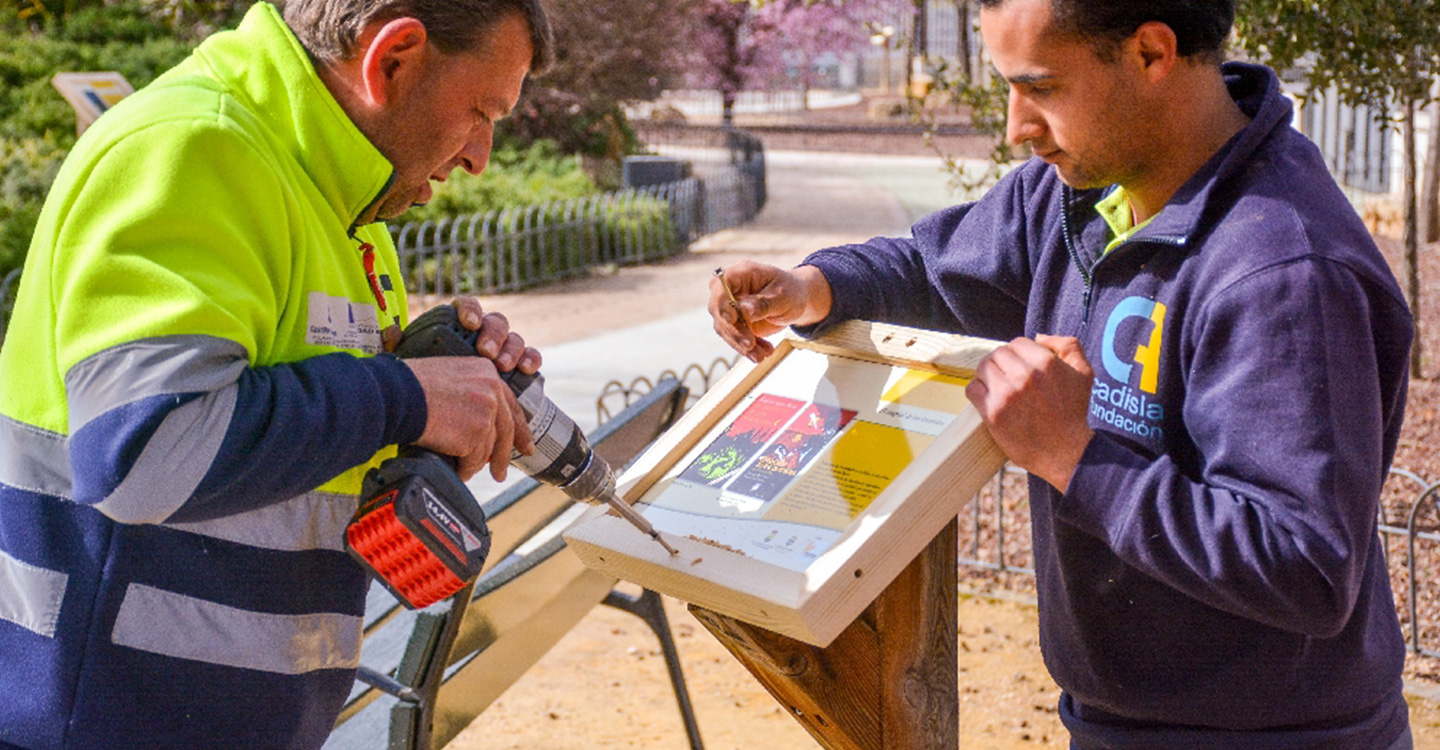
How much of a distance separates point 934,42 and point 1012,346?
6219 centimetres

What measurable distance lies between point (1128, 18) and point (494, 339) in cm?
99

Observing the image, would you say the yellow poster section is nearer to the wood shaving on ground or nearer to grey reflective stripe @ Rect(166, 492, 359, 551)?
the wood shaving on ground

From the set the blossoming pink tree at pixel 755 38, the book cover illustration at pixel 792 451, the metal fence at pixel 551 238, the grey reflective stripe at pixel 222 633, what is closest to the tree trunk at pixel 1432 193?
the metal fence at pixel 551 238

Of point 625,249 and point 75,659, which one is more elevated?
point 75,659

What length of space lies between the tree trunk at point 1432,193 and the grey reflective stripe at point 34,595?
410 inches

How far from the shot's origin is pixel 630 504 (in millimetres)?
2125

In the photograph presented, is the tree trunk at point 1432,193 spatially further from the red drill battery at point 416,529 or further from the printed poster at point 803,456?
the red drill battery at point 416,529

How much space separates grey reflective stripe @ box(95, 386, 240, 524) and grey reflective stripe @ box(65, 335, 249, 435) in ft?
0.09

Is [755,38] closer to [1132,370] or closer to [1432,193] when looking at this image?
[1432,193]

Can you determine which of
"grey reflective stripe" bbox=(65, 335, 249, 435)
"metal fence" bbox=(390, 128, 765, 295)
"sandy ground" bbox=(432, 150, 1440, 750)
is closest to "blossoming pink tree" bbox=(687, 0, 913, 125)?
"metal fence" bbox=(390, 128, 765, 295)

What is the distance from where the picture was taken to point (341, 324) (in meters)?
1.84

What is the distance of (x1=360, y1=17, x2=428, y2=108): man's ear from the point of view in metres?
1.81

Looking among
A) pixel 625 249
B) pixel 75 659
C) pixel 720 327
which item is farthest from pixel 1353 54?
pixel 625 249

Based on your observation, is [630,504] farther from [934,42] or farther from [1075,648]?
[934,42]
